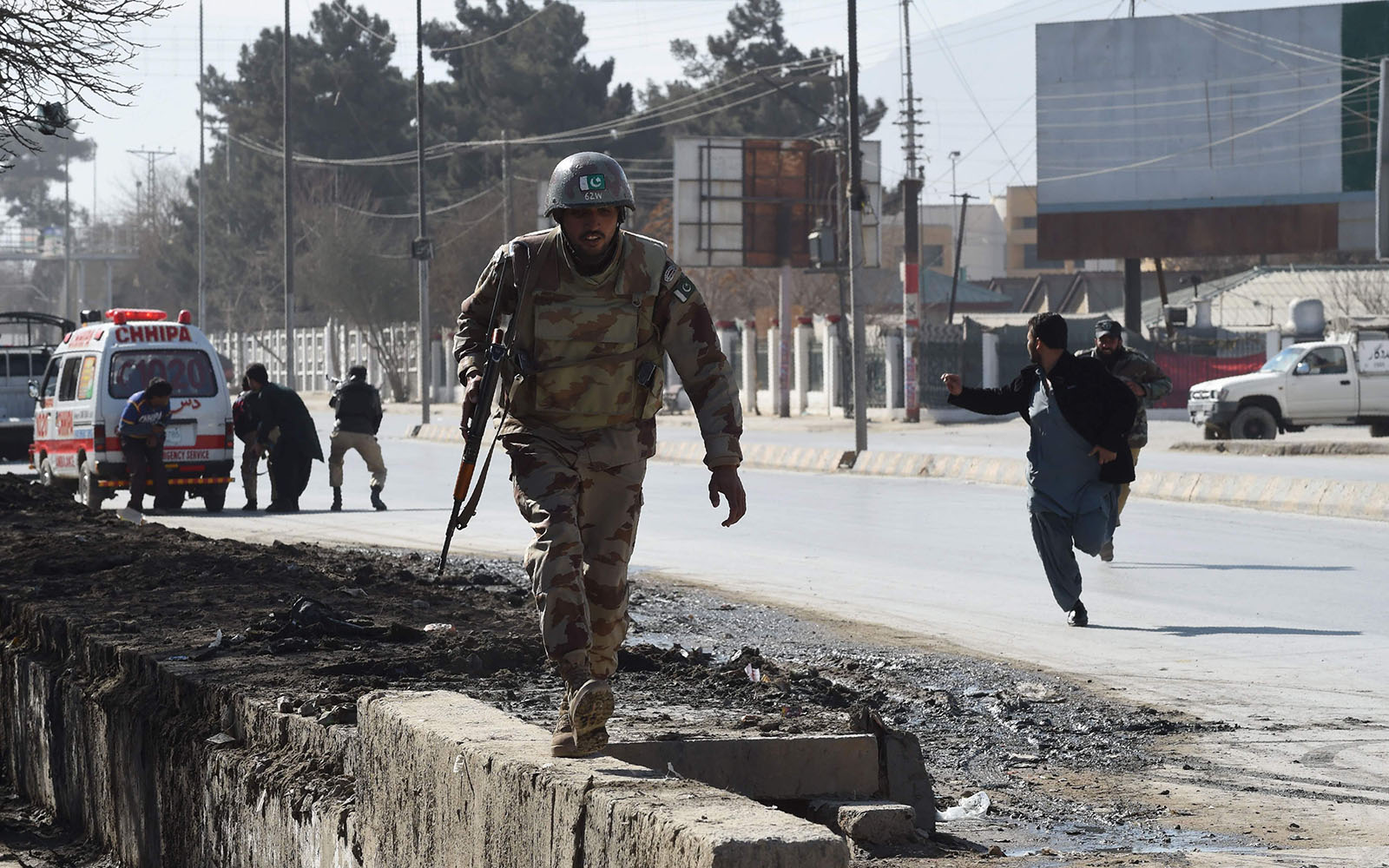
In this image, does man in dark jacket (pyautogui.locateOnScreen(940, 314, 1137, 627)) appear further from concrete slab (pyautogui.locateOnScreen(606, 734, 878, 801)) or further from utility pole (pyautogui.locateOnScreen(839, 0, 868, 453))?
utility pole (pyautogui.locateOnScreen(839, 0, 868, 453))

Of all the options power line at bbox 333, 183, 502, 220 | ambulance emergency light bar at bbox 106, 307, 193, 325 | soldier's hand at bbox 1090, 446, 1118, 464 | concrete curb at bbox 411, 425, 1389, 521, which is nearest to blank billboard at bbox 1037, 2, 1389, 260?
concrete curb at bbox 411, 425, 1389, 521

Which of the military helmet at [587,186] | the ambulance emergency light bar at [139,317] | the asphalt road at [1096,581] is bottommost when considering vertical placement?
the asphalt road at [1096,581]

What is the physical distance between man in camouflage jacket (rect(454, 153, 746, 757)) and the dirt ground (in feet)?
2.53

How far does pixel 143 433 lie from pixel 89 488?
5.05 feet

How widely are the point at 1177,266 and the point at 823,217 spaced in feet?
154

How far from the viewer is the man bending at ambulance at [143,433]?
60.5 ft

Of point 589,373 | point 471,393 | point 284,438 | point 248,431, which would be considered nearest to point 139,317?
point 248,431

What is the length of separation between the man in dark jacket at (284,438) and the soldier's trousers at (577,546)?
559 inches

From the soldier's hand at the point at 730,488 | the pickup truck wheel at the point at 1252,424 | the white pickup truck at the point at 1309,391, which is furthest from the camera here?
the pickup truck wheel at the point at 1252,424

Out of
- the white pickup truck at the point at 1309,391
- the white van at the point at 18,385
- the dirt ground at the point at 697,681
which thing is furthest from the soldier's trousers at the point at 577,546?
the white pickup truck at the point at 1309,391

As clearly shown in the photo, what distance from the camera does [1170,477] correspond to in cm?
2070

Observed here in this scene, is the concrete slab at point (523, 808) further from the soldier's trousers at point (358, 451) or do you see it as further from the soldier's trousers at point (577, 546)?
the soldier's trousers at point (358, 451)

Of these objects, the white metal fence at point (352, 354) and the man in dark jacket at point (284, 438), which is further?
the white metal fence at point (352, 354)

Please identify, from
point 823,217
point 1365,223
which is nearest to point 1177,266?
point 1365,223
